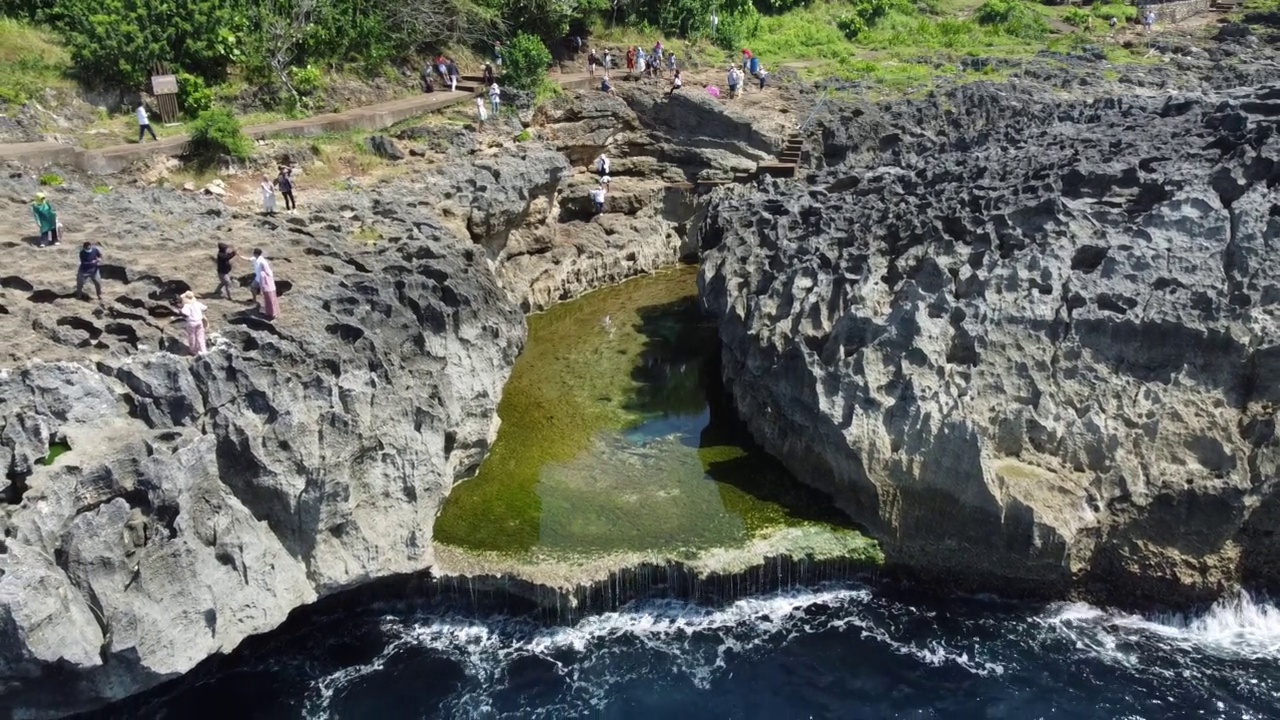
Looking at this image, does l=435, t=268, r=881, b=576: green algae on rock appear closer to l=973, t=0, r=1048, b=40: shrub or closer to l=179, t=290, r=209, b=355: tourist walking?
l=179, t=290, r=209, b=355: tourist walking

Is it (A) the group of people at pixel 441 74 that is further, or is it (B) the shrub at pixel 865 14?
(B) the shrub at pixel 865 14

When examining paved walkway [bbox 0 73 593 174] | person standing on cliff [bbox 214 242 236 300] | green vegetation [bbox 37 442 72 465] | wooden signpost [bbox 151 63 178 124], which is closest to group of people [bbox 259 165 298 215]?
paved walkway [bbox 0 73 593 174]

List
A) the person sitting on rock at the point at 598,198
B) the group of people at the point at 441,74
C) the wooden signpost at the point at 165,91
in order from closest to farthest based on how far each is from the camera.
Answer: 1. the wooden signpost at the point at 165,91
2. the person sitting on rock at the point at 598,198
3. the group of people at the point at 441,74

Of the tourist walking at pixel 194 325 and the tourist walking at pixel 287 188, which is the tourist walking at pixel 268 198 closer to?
the tourist walking at pixel 287 188

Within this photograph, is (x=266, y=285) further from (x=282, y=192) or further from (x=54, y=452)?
(x=282, y=192)

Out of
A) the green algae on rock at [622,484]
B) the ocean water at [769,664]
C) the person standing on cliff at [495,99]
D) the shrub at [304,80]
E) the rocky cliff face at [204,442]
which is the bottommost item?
the ocean water at [769,664]

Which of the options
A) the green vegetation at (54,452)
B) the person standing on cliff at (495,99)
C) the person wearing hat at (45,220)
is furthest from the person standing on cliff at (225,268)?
the person standing on cliff at (495,99)

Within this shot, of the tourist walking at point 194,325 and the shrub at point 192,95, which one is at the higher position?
the shrub at point 192,95

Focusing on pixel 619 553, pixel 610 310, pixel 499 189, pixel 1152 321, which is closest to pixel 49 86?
pixel 499 189
